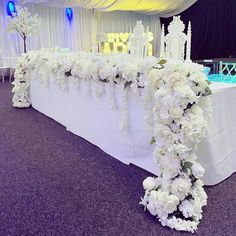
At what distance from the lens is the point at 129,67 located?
7.86 ft

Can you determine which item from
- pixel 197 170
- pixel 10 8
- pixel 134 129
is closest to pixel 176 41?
pixel 134 129

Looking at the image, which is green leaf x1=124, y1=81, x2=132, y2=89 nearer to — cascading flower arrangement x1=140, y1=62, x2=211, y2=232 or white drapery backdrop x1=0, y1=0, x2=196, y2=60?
cascading flower arrangement x1=140, y1=62, x2=211, y2=232

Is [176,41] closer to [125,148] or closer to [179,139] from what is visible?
[125,148]

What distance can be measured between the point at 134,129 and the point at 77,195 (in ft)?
2.73

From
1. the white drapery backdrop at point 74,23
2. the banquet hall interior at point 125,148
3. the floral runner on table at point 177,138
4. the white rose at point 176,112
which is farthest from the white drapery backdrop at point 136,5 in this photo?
the white rose at point 176,112

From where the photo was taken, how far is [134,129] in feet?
8.98

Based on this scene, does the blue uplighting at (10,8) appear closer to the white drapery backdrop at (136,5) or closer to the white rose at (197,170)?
the white drapery backdrop at (136,5)

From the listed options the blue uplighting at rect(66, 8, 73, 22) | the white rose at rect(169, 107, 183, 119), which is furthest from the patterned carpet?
the blue uplighting at rect(66, 8, 73, 22)

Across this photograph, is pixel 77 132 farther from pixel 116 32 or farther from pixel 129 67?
pixel 116 32

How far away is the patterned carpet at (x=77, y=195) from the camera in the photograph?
6.18ft

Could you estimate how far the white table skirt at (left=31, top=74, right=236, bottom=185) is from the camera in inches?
92.1

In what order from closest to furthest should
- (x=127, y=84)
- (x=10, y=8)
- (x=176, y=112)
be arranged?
(x=176, y=112)
(x=127, y=84)
(x=10, y=8)


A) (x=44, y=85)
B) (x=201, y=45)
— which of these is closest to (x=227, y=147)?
(x=44, y=85)

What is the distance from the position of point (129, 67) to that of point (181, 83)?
2.17 ft
